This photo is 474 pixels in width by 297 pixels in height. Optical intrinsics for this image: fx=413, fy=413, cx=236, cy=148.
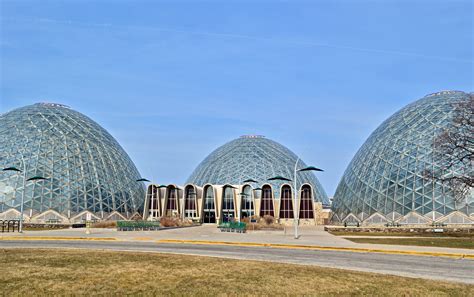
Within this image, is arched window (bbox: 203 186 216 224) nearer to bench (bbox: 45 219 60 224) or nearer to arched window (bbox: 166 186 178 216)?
arched window (bbox: 166 186 178 216)

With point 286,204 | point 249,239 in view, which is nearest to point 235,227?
point 249,239

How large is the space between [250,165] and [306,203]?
77.8ft

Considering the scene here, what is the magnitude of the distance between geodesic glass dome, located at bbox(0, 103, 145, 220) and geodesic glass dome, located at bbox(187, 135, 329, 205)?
23707 mm

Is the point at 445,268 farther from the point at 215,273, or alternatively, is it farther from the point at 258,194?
the point at 258,194

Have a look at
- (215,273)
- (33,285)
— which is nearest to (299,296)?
(215,273)

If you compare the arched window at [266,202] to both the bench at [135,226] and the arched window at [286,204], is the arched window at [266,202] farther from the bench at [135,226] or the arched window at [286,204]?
the bench at [135,226]

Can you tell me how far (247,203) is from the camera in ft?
294

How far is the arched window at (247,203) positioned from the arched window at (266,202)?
2236 mm

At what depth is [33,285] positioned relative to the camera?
40.2ft

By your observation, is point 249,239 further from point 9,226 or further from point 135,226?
point 9,226

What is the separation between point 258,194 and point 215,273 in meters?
76.5

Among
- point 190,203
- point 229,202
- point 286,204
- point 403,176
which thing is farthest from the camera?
point 229,202

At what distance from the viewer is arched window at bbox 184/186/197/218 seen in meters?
87.2

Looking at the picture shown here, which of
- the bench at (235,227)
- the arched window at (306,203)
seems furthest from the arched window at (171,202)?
the bench at (235,227)
